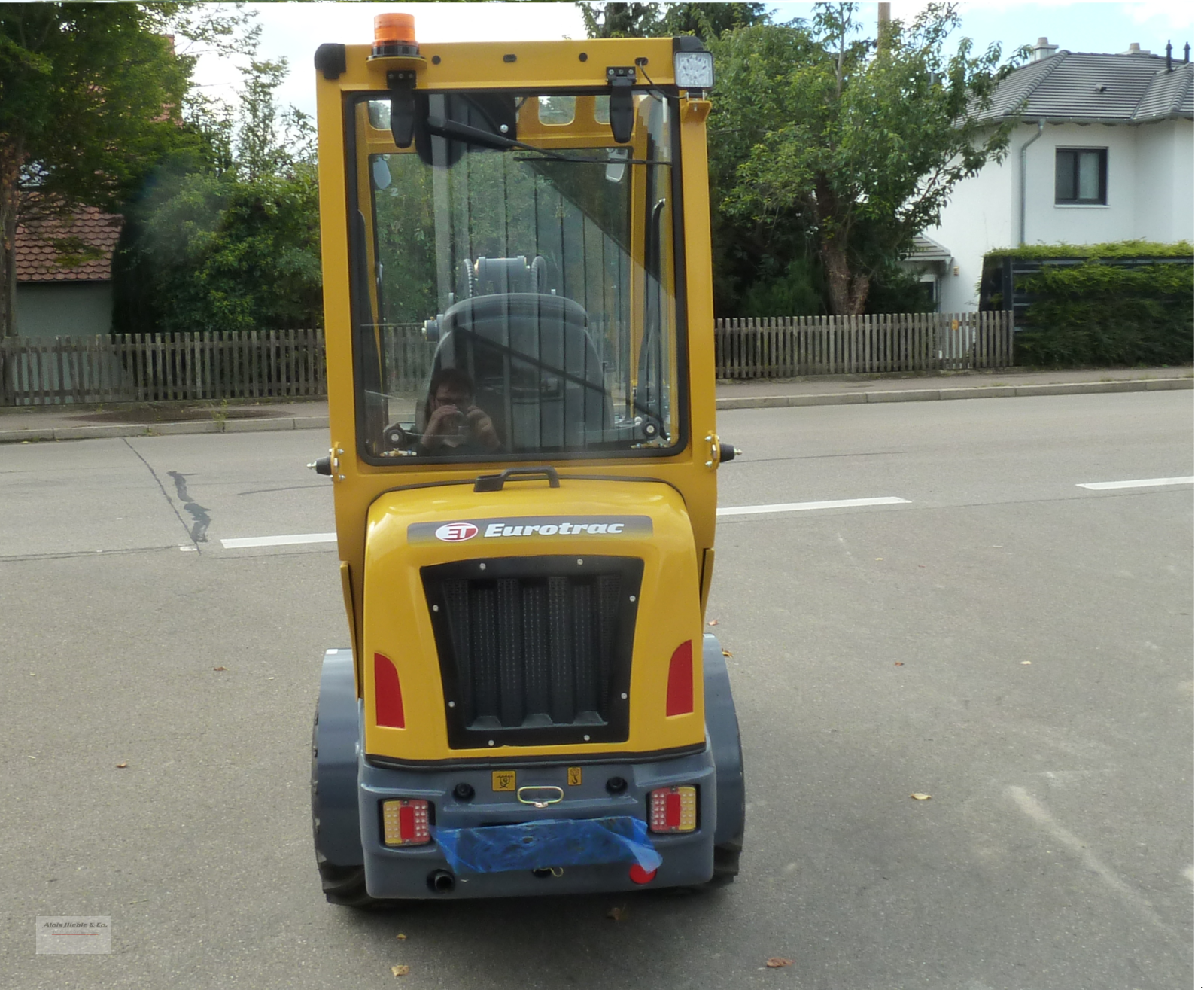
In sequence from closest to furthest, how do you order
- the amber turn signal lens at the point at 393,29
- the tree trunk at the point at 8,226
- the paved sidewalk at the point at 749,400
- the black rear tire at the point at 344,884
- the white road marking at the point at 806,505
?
the amber turn signal lens at the point at 393,29
the black rear tire at the point at 344,884
the white road marking at the point at 806,505
the paved sidewalk at the point at 749,400
the tree trunk at the point at 8,226

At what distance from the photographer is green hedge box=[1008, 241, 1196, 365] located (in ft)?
80.1

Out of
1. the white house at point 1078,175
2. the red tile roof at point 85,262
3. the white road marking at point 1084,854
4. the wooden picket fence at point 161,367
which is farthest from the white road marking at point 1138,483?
the white house at point 1078,175

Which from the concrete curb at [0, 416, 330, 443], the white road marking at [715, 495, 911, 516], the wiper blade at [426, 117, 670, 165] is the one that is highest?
the wiper blade at [426, 117, 670, 165]

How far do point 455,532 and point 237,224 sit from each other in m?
18.5

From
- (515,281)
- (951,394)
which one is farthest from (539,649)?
(951,394)

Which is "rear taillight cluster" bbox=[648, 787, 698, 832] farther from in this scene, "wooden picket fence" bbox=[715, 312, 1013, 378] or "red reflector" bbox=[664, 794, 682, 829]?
"wooden picket fence" bbox=[715, 312, 1013, 378]

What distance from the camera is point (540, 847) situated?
10.3 feet

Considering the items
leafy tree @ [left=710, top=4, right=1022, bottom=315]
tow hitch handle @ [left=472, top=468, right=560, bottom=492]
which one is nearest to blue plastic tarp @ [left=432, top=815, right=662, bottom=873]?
tow hitch handle @ [left=472, top=468, right=560, bottom=492]

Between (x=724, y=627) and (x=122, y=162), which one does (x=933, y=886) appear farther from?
(x=122, y=162)

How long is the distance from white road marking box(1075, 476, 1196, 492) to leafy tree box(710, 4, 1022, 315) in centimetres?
1306

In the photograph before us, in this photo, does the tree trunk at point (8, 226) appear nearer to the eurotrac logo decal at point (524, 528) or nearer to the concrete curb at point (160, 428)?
the concrete curb at point (160, 428)

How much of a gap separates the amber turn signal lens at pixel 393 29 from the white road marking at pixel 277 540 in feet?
19.0

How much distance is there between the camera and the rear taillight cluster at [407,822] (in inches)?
126

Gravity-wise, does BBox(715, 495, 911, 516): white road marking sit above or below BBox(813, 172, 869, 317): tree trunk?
below
